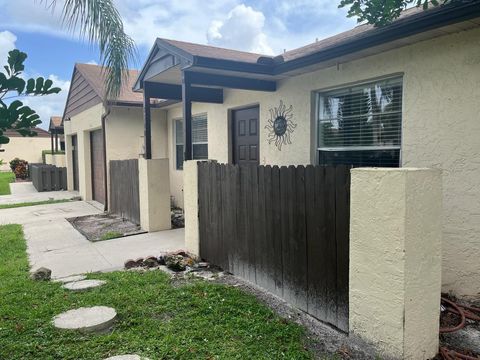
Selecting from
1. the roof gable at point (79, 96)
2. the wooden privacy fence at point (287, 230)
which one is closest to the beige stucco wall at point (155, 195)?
the wooden privacy fence at point (287, 230)

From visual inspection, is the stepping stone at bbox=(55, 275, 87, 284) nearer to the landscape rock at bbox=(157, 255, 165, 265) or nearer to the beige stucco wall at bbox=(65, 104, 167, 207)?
the landscape rock at bbox=(157, 255, 165, 265)

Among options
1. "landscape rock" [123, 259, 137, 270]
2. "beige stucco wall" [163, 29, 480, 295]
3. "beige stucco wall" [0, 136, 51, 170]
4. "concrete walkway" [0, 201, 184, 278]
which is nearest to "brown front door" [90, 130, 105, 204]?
"concrete walkway" [0, 201, 184, 278]

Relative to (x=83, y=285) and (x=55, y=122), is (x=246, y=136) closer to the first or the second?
(x=83, y=285)

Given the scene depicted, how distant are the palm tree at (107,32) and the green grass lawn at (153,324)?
4.26 meters

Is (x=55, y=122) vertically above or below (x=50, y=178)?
above

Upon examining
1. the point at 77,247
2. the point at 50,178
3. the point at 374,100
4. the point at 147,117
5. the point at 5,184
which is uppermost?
the point at 147,117

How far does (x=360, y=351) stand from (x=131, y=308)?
2240mm

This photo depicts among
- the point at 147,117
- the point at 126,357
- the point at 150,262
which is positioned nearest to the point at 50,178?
the point at 147,117

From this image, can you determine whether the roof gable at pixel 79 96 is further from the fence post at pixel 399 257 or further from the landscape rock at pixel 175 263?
the fence post at pixel 399 257

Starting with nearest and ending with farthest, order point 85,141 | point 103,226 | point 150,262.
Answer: point 150,262 < point 103,226 < point 85,141

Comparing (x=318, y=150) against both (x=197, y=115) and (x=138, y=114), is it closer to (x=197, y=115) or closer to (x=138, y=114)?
(x=197, y=115)

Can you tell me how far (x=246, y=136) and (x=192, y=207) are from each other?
2.34 metres

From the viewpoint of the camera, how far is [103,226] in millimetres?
8688

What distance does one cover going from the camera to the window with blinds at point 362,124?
15.9ft
